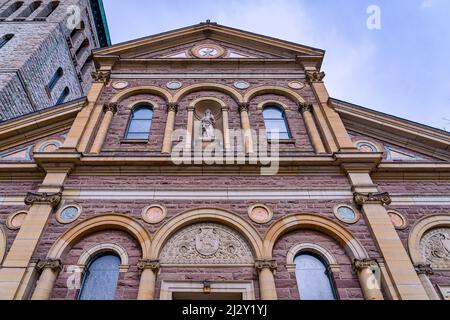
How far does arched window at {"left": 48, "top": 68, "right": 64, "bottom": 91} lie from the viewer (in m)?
17.7

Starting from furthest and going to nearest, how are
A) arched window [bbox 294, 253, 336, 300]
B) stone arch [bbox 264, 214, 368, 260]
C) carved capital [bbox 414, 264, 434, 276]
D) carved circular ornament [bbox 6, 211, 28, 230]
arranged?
1. carved circular ornament [bbox 6, 211, 28, 230]
2. stone arch [bbox 264, 214, 368, 260]
3. carved capital [bbox 414, 264, 434, 276]
4. arched window [bbox 294, 253, 336, 300]

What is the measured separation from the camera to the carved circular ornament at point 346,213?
7508 millimetres

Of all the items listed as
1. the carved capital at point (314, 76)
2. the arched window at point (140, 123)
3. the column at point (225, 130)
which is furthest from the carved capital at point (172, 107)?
the carved capital at point (314, 76)

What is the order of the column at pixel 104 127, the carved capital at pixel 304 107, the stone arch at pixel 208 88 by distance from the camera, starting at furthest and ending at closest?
the stone arch at pixel 208 88 → the carved capital at pixel 304 107 → the column at pixel 104 127

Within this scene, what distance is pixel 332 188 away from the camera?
809 centimetres

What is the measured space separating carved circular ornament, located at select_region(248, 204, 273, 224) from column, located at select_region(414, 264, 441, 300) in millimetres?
3127

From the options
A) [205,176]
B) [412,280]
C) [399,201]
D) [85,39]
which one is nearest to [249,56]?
[205,176]

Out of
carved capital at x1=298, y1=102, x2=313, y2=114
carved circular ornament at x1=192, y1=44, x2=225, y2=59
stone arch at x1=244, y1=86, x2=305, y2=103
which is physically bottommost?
carved capital at x1=298, y1=102, x2=313, y2=114

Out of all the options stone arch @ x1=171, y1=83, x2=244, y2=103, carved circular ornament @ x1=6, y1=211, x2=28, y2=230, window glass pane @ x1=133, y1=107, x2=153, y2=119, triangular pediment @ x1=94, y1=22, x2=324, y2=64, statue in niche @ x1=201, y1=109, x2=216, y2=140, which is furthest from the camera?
triangular pediment @ x1=94, y1=22, x2=324, y2=64

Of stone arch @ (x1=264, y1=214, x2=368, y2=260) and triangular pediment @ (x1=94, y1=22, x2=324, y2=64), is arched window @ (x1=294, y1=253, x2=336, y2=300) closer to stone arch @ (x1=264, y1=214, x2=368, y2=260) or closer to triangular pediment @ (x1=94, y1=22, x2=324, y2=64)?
stone arch @ (x1=264, y1=214, x2=368, y2=260)

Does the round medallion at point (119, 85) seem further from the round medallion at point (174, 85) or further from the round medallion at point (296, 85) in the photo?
the round medallion at point (296, 85)

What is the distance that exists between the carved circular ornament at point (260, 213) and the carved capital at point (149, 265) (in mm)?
2275

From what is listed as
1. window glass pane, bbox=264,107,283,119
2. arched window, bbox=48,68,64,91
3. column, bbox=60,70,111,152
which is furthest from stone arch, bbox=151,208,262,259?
arched window, bbox=48,68,64,91

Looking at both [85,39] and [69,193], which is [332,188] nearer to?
[69,193]
